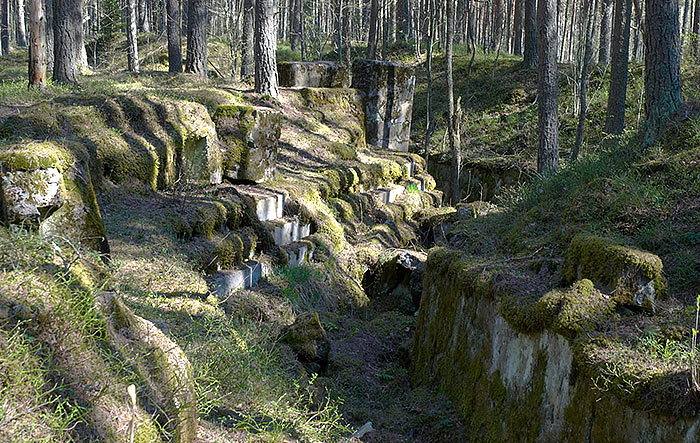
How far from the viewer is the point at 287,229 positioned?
8.45 m

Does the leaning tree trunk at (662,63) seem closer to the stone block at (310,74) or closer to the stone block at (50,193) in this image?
the stone block at (50,193)

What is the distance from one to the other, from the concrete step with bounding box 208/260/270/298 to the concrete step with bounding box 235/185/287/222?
3.19ft

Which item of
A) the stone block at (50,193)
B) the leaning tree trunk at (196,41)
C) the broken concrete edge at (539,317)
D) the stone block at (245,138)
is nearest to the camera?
the broken concrete edge at (539,317)

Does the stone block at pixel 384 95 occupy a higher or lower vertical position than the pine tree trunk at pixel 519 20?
lower

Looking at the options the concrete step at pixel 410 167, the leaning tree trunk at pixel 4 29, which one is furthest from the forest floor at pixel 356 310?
the leaning tree trunk at pixel 4 29

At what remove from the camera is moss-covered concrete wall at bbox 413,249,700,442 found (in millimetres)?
3201

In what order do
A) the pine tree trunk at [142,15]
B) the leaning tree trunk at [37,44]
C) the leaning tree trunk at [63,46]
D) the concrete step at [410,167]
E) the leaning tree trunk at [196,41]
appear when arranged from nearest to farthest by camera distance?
the leaning tree trunk at [37,44] → the leaning tree trunk at [63,46] → the concrete step at [410,167] → the leaning tree trunk at [196,41] → the pine tree trunk at [142,15]

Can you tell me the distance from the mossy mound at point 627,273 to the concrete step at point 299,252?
4.65m

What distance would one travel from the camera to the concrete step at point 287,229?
26.6 feet

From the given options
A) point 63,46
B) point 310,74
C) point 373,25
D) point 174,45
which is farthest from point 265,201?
point 373,25

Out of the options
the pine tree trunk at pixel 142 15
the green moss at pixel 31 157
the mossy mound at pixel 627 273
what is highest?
the pine tree trunk at pixel 142 15

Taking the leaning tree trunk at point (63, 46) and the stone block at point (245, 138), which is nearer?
the stone block at point (245, 138)

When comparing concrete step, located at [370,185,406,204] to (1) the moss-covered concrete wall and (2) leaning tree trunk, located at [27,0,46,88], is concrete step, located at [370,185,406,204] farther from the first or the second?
(2) leaning tree trunk, located at [27,0,46,88]

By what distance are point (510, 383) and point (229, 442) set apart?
87.9 inches
